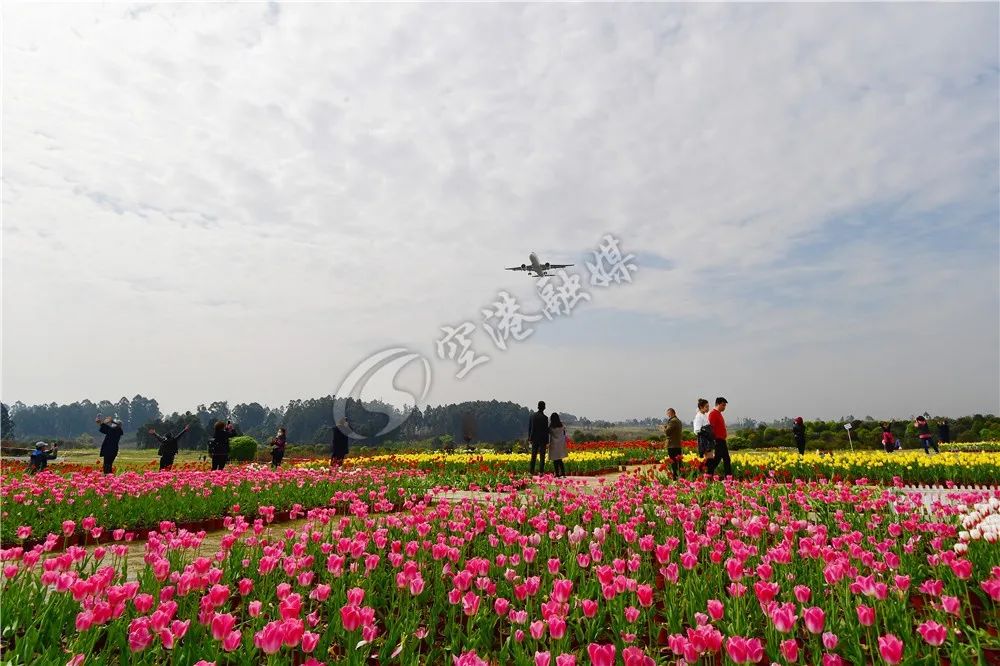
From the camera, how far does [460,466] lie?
15.9 metres

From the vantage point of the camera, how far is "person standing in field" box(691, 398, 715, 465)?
11.8 meters

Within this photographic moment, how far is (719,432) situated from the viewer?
11250 mm

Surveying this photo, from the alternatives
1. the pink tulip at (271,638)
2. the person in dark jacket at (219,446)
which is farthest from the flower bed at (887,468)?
the person in dark jacket at (219,446)

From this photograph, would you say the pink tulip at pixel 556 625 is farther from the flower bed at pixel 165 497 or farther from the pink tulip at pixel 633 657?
the flower bed at pixel 165 497

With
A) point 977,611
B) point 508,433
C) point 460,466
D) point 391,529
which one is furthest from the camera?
point 508,433

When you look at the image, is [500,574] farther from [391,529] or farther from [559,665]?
[559,665]

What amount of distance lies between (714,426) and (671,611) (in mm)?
8554

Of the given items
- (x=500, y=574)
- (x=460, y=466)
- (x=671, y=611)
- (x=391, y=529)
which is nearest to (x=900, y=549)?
(x=671, y=611)

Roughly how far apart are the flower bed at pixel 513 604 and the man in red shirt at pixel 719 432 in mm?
5680

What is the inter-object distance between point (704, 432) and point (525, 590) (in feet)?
32.1

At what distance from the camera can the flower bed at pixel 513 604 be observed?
2643mm

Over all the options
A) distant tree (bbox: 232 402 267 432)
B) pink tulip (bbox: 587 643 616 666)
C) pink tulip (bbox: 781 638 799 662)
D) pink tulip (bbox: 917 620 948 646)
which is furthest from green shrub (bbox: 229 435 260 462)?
distant tree (bbox: 232 402 267 432)

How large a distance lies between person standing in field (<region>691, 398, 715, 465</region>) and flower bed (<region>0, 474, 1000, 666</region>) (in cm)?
623

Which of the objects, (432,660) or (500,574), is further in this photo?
(500,574)
